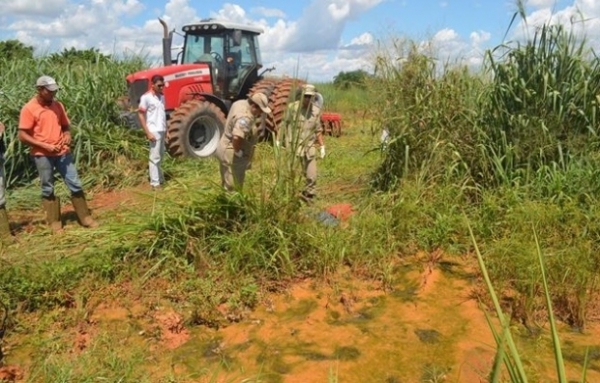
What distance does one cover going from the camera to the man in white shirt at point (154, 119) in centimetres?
654

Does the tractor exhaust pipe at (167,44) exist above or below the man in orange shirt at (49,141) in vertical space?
above

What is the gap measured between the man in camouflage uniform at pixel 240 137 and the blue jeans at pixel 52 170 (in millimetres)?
1542

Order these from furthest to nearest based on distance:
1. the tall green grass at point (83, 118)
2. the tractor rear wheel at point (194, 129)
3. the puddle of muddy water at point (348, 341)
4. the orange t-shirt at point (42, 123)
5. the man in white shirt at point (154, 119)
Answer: the tractor rear wheel at point (194, 129)
the tall green grass at point (83, 118)
the man in white shirt at point (154, 119)
the orange t-shirt at point (42, 123)
the puddle of muddy water at point (348, 341)

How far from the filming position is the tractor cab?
863cm

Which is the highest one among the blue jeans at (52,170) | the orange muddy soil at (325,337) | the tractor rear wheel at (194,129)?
the tractor rear wheel at (194,129)

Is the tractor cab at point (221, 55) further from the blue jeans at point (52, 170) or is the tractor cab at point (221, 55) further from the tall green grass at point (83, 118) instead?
the blue jeans at point (52, 170)

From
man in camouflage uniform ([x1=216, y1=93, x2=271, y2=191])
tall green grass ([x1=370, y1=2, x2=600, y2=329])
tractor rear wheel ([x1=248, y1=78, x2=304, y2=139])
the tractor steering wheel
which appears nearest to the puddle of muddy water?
tall green grass ([x1=370, y1=2, x2=600, y2=329])

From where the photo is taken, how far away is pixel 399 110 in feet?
17.5

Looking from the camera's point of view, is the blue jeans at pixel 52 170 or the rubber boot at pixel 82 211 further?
the rubber boot at pixel 82 211

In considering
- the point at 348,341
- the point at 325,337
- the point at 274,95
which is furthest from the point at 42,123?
the point at 274,95

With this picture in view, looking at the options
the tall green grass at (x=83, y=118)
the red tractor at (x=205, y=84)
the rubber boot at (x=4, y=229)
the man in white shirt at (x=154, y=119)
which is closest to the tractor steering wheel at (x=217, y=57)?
the red tractor at (x=205, y=84)

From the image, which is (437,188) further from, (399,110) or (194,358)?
(194,358)

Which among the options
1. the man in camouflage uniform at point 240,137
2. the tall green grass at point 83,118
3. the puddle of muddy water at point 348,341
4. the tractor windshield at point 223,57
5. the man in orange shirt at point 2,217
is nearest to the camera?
the puddle of muddy water at point 348,341

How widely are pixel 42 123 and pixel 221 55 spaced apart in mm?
4119
